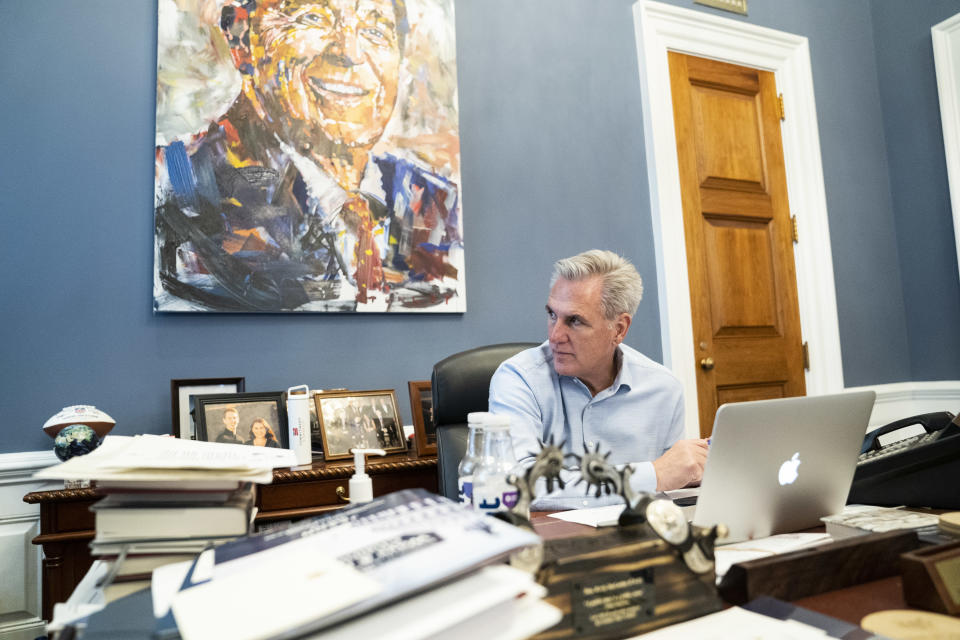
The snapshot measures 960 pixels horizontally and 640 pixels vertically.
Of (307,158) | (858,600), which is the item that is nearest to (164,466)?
(858,600)

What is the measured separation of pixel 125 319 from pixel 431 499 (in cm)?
178

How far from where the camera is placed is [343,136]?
2391 millimetres

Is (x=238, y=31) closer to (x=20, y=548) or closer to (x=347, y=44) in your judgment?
(x=347, y=44)

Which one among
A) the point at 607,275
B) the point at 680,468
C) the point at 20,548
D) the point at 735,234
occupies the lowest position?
the point at 20,548

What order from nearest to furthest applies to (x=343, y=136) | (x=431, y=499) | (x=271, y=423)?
1. (x=431, y=499)
2. (x=271, y=423)
3. (x=343, y=136)

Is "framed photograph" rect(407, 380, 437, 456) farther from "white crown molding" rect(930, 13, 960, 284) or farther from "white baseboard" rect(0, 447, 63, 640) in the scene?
"white crown molding" rect(930, 13, 960, 284)

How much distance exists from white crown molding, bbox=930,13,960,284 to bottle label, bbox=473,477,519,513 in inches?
134

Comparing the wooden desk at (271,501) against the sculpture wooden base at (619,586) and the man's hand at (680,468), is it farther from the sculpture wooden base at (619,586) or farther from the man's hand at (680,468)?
the sculpture wooden base at (619,586)

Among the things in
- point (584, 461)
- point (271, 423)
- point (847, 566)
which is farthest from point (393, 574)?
point (271, 423)

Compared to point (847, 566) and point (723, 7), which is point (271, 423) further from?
point (723, 7)

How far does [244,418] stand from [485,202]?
129cm

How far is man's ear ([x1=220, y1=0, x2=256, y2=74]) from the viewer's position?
225 centimetres

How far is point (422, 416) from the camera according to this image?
2.20 m

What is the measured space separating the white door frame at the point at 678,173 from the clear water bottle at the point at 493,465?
6.81 feet
